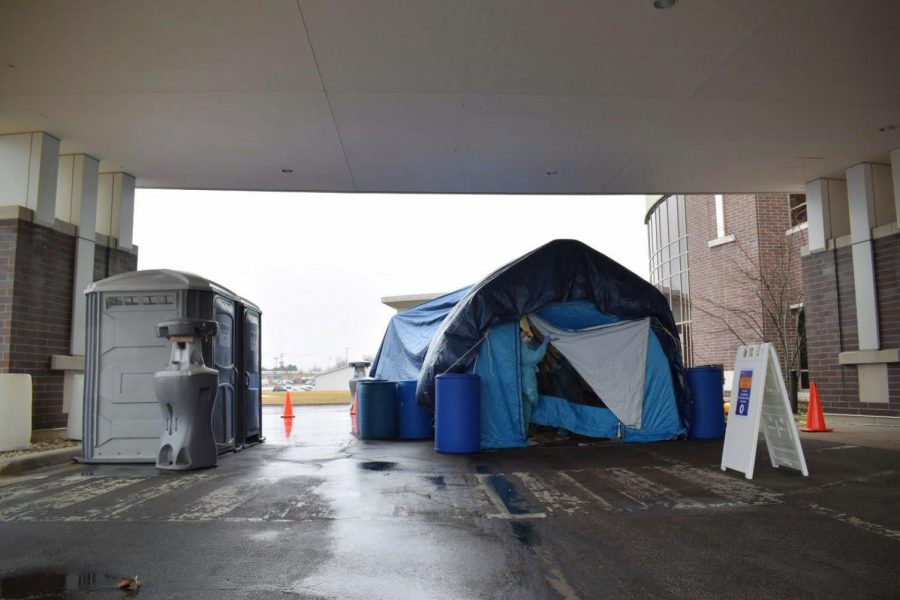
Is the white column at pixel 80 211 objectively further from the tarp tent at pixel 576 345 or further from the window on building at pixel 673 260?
the window on building at pixel 673 260

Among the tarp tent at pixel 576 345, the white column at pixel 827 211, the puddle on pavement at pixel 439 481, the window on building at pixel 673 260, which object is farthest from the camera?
the window on building at pixel 673 260

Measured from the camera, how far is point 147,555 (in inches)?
175

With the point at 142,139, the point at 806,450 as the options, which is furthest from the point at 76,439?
the point at 806,450

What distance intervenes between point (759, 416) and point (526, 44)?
5319mm

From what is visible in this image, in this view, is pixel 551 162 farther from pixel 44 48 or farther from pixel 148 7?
pixel 44 48

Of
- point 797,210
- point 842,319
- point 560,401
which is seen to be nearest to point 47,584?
point 560,401

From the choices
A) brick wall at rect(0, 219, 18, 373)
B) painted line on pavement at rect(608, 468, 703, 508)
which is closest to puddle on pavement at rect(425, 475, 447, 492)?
painted line on pavement at rect(608, 468, 703, 508)

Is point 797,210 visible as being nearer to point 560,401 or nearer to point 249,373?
point 560,401

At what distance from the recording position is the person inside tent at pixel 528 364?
10.5 metres

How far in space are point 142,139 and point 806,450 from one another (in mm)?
11773

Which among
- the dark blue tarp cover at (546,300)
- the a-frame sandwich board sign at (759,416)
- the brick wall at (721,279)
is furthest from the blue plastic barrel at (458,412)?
the brick wall at (721,279)

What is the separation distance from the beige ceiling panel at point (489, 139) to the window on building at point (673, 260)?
9.58 meters

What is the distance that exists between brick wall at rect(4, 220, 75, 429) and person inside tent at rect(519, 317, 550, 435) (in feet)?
25.9

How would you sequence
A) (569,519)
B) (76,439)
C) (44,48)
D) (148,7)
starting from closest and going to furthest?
1. (569,519)
2. (148,7)
3. (44,48)
4. (76,439)
